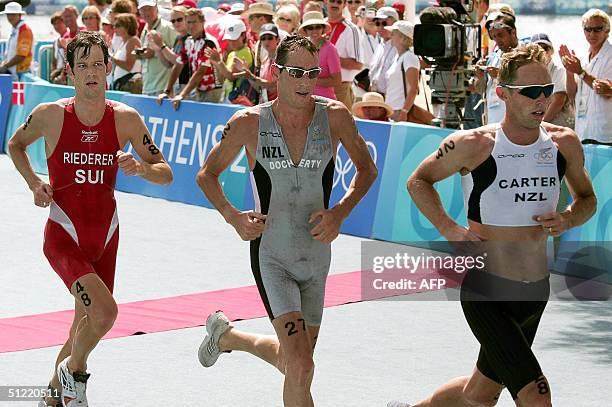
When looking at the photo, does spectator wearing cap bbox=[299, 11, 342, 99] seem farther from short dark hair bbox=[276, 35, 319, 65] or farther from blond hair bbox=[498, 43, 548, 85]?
blond hair bbox=[498, 43, 548, 85]

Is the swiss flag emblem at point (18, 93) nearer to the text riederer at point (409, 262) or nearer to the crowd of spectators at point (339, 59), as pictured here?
the crowd of spectators at point (339, 59)

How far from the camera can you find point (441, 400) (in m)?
6.40

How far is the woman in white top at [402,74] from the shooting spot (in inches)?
559

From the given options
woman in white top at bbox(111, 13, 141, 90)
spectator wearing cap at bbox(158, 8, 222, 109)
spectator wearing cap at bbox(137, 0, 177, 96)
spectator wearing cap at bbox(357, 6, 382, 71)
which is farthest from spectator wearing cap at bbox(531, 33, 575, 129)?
woman in white top at bbox(111, 13, 141, 90)

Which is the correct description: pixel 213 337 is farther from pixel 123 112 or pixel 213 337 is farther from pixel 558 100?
pixel 558 100

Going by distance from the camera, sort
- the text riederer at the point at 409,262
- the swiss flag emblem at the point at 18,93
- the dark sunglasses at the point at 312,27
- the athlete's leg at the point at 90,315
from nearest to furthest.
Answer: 1. the athlete's leg at the point at 90,315
2. the text riederer at the point at 409,262
3. the dark sunglasses at the point at 312,27
4. the swiss flag emblem at the point at 18,93

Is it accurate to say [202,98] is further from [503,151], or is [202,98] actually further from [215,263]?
[503,151]

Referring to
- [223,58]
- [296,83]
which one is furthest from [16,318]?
[223,58]

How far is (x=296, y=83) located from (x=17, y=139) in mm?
1906

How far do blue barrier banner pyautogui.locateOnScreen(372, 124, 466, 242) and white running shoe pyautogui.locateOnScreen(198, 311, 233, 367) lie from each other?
16.0 ft

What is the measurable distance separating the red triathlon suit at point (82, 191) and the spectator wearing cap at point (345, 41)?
325 inches

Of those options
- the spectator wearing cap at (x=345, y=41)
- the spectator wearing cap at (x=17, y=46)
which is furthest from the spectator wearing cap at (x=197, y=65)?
the spectator wearing cap at (x=17, y=46)

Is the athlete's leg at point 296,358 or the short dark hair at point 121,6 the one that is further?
the short dark hair at point 121,6

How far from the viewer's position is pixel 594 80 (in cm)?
1176
